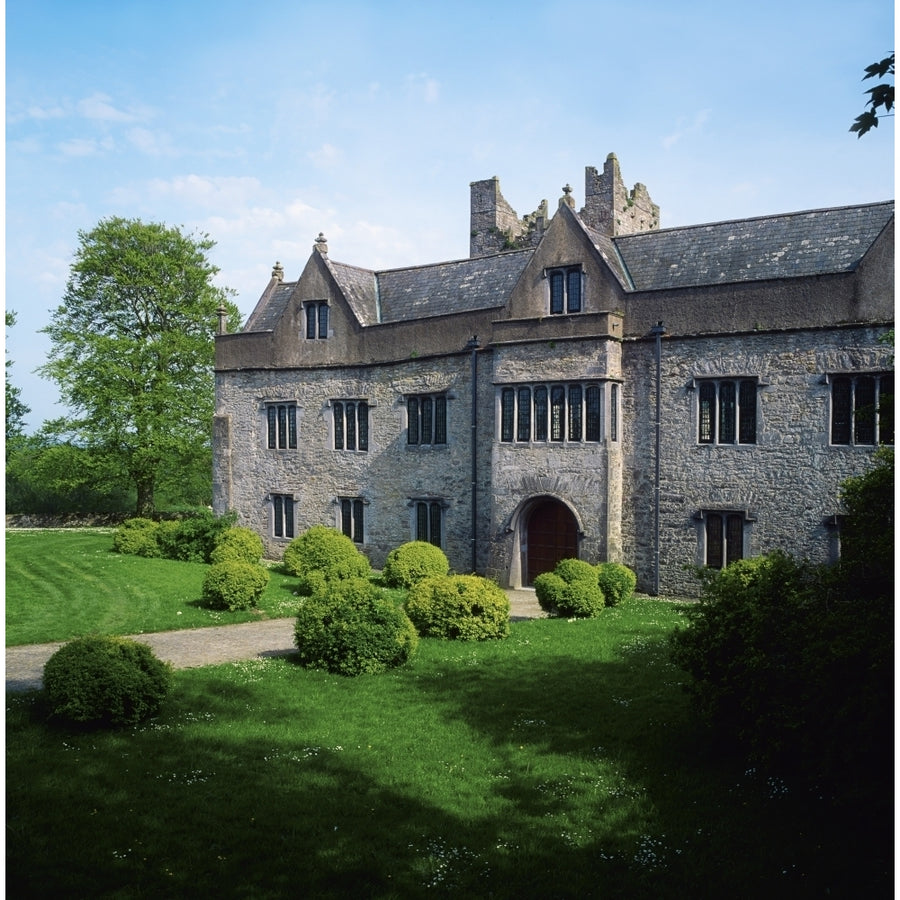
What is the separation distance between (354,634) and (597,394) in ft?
38.1

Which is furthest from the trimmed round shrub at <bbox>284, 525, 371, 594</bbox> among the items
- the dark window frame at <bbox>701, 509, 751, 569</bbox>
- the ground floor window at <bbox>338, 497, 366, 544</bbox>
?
the dark window frame at <bbox>701, 509, 751, 569</bbox>

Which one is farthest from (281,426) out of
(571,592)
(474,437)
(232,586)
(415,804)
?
(415,804)

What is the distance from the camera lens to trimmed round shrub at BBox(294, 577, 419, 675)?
48.3ft

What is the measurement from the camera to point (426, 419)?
27953 mm

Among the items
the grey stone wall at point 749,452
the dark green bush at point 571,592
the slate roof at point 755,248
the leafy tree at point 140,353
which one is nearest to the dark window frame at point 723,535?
the grey stone wall at point 749,452

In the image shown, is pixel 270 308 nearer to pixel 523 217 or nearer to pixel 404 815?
pixel 523 217

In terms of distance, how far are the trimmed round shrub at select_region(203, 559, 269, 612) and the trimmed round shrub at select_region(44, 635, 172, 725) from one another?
8.46 metres

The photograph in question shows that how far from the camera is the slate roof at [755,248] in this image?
21625 mm

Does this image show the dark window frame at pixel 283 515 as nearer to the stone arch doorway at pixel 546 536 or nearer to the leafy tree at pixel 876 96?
the stone arch doorway at pixel 546 536

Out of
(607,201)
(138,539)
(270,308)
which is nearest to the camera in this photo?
(138,539)

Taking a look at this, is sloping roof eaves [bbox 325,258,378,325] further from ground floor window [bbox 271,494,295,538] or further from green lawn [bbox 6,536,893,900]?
green lawn [bbox 6,536,893,900]

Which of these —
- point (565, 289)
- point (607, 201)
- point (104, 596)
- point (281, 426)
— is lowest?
point (104, 596)

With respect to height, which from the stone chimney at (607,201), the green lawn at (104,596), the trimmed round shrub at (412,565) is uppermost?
the stone chimney at (607,201)

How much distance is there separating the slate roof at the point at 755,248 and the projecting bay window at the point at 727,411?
110 inches
